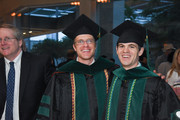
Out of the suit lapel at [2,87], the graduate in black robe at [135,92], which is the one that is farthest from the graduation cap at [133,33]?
the suit lapel at [2,87]

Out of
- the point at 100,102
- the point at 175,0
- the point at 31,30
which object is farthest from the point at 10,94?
the point at 31,30

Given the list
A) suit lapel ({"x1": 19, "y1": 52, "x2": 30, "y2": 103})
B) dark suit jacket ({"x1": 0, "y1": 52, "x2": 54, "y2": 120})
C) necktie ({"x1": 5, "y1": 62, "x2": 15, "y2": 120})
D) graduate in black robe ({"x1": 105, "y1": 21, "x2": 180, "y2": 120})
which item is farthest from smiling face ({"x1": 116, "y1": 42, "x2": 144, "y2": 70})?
necktie ({"x1": 5, "y1": 62, "x2": 15, "y2": 120})

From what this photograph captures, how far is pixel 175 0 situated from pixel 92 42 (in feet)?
17.2

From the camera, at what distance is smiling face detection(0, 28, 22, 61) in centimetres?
268

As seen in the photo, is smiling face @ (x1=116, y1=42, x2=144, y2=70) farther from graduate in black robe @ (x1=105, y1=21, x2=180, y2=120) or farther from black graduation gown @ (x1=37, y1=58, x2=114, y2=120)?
black graduation gown @ (x1=37, y1=58, x2=114, y2=120)

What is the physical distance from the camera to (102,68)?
2691 millimetres

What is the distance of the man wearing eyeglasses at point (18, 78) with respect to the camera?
8.66ft

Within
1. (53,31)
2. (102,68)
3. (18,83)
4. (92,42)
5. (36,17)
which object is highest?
(36,17)

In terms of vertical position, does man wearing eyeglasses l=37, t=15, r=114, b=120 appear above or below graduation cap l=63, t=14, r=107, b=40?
below

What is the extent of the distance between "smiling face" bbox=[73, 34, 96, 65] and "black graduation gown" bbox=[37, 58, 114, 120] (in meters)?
0.09

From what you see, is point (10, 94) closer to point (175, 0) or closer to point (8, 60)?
point (8, 60)

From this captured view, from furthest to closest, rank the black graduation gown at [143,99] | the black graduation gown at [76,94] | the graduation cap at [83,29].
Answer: the graduation cap at [83,29] < the black graduation gown at [76,94] < the black graduation gown at [143,99]

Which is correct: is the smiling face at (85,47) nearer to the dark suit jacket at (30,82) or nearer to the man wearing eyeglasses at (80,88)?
the man wearing eyeglasses at (80,88)

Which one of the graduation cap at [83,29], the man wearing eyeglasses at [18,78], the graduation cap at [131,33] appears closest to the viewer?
the graduation cap at [131,33]
